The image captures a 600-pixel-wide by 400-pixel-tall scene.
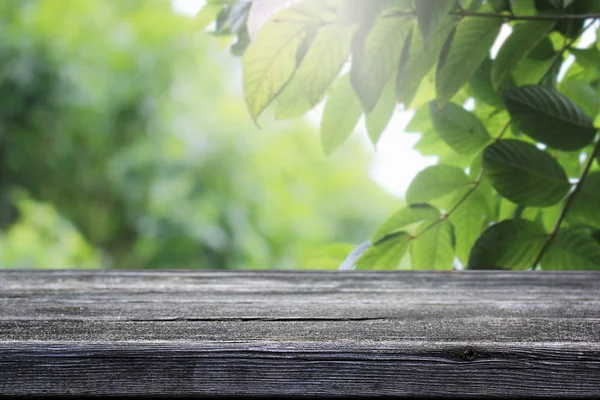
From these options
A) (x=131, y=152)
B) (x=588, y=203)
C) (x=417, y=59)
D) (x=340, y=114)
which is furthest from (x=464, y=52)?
(x=131, y=152)

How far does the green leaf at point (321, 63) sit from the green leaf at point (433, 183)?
→ 0.19 m

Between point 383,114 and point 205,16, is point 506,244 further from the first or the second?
point 205,16

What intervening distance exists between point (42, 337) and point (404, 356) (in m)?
0.22

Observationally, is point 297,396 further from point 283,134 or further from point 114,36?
point 283,134

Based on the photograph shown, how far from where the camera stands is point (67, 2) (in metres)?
6.77

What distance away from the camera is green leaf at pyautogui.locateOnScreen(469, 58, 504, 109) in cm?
85

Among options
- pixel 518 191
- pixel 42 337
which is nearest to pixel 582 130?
pixel 518 191

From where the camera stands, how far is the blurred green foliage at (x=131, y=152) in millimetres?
6184

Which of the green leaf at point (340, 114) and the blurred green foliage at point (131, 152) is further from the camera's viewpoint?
the blurred green foliage at point (131, 152)

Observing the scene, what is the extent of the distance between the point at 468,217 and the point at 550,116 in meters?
0.18

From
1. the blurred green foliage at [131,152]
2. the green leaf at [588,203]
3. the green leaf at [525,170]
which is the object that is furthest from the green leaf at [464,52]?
the blurred green foliage at [131,152]

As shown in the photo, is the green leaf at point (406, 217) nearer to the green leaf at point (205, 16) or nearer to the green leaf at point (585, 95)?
the green leaf at point (585, 95)

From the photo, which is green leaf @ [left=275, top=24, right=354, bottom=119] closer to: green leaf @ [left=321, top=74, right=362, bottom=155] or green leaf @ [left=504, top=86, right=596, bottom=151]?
green leaf @ [left=321, top=74, right=362, bottom=155]

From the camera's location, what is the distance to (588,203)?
0.83 metres
